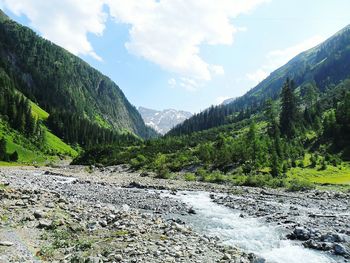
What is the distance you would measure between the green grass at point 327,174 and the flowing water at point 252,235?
116 feet

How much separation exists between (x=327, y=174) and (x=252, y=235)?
171 ft

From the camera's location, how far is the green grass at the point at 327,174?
65125mm

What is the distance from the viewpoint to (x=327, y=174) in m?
71.8

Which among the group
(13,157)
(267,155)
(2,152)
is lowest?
(13,157)

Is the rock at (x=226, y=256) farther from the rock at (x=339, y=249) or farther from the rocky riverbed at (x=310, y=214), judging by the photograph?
the rock at (x=339, y=249)

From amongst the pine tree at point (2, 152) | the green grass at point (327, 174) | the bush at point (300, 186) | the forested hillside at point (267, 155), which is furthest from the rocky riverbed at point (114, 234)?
the pine tree at point (2, 152)

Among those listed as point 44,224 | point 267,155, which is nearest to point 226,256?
point 44,224

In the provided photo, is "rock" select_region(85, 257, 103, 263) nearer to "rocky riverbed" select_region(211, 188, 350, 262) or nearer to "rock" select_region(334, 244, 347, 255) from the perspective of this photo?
"rocky riverbed" select_region(211, 188, 350, 262)

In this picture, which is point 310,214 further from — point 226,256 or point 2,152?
point 2,152

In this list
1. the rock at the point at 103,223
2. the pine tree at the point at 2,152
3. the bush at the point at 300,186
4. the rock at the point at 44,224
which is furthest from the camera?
the pine tree at the point at 2,152

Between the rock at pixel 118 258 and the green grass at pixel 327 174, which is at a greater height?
the green grass at pixel 327 174

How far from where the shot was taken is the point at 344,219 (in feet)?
106

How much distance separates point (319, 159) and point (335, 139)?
19.3 meters

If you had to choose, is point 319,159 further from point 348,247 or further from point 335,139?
point 348,247
